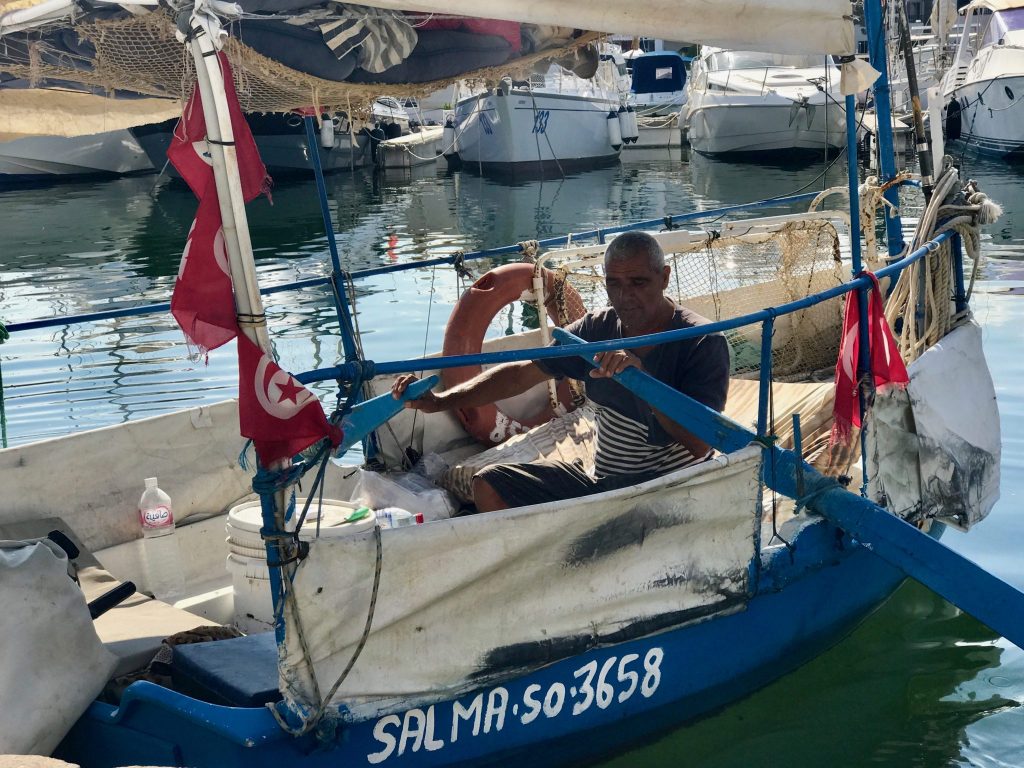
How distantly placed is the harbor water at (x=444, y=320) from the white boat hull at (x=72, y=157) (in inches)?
31.6

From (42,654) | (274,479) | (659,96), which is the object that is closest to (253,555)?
(42,654)

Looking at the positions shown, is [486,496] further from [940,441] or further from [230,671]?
[940,441]

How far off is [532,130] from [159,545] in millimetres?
24354

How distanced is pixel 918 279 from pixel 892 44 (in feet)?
11.2

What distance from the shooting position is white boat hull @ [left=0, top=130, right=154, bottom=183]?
27.5 meters

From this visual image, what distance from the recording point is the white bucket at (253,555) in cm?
411

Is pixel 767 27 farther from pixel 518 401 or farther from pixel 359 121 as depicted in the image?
pixel 518 401

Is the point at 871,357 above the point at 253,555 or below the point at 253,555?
above

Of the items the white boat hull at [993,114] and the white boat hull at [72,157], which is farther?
the white boat hull at [72,157]

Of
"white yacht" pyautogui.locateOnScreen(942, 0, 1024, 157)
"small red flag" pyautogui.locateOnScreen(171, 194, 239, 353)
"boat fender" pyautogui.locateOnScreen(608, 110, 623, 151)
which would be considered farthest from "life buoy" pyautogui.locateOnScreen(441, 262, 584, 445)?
"boat fender" pyautogui.locateOnScreen(608, 110, 623, 151)

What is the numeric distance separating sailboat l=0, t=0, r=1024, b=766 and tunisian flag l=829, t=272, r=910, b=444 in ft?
0.04

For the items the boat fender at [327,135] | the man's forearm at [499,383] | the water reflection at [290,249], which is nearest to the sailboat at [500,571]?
the man's forearm at [499,383]

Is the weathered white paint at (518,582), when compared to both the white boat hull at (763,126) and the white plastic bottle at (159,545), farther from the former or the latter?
the white boat hull at (763,126)

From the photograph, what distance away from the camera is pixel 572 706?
378cm
